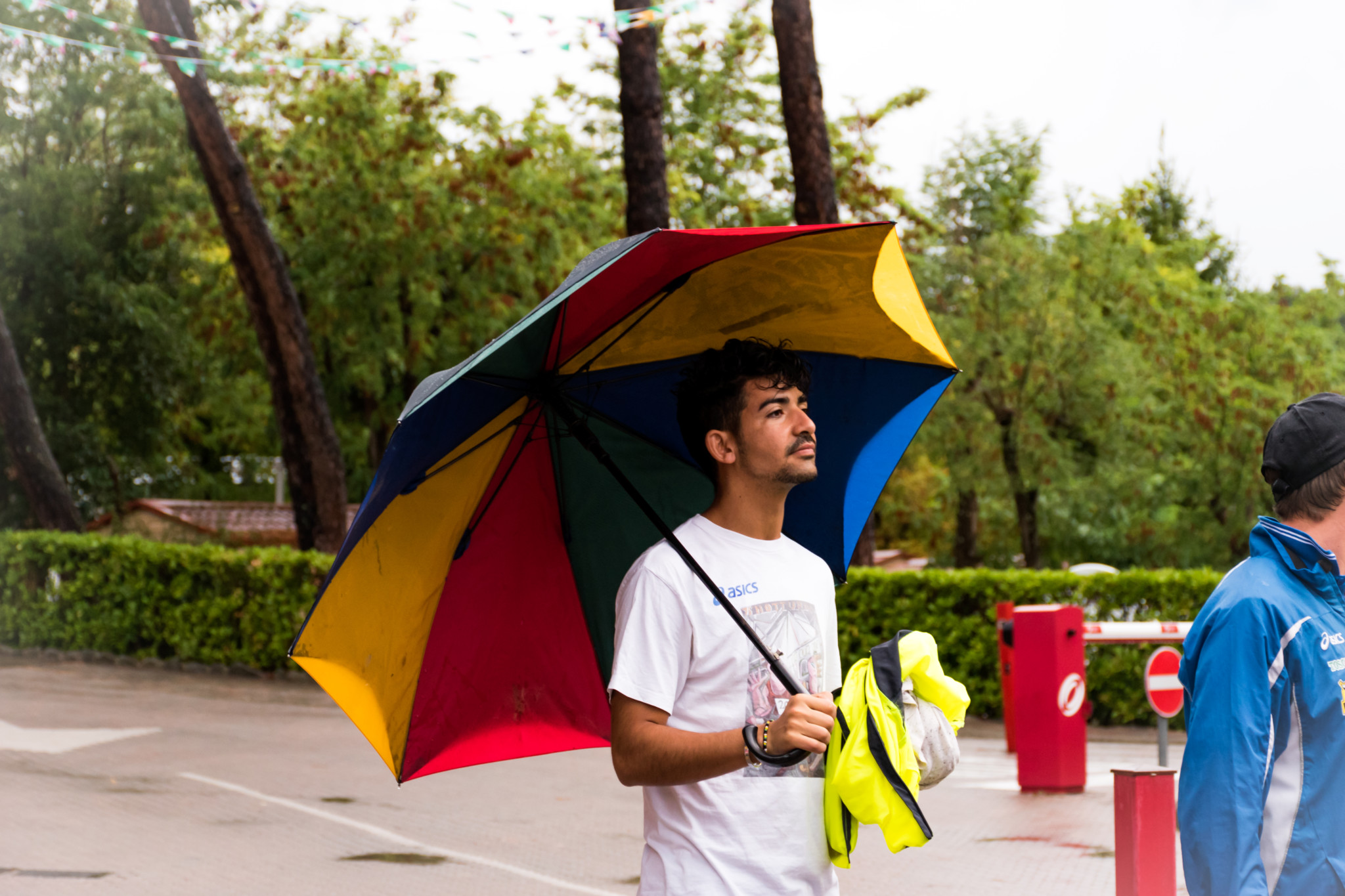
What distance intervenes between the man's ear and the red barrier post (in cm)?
715

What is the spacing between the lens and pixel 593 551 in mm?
3242

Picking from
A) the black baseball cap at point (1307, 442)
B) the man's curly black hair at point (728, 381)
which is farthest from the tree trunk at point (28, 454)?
the black baseball cap at point (1307, 442)

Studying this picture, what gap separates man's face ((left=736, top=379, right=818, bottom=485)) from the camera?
257cm

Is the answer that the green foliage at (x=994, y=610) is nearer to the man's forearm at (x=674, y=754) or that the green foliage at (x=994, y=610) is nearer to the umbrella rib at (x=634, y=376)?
the umbrella rib at (x=634, y=376)

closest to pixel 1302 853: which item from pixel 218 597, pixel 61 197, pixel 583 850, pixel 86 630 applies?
pixel 583 850

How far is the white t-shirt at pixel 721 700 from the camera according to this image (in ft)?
7.70

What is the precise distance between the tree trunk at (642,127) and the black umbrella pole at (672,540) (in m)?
9.00

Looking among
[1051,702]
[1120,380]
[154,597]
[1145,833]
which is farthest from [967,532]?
[1145,833]

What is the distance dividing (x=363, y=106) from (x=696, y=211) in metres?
9.17

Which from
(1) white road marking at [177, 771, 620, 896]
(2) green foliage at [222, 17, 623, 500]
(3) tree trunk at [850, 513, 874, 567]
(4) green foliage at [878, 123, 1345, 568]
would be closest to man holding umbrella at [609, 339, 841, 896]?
(1) white road marking at [177, 771, 620, 896]

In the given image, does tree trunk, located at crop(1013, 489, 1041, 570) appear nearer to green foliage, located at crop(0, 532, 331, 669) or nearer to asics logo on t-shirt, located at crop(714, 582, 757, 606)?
green foliage, located at crop(0, 532, 331, 669)

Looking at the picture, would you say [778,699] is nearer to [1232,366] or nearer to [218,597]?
[218,597]

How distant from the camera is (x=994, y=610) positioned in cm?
1206

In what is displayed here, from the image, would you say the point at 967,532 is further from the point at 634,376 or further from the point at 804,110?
the point at 634,376
